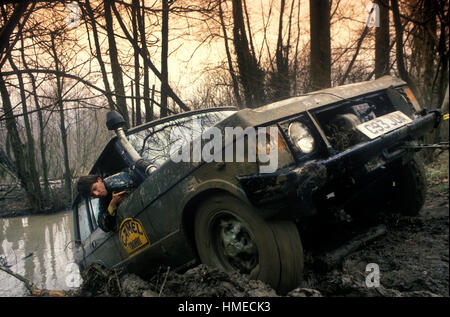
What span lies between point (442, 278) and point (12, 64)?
5668 millimetres

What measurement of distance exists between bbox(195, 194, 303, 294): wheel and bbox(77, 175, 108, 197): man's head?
3.84 ft

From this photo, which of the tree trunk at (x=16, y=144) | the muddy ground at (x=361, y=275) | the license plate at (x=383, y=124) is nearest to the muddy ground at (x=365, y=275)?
the muddy ground at (x=361, y=275)

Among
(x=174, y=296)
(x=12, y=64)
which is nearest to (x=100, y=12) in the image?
(x=12, y=64)

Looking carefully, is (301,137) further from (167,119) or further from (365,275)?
(167,119)

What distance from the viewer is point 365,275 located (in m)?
2.00

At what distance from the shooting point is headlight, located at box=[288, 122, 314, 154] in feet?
6.06

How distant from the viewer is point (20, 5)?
2721 millimetres

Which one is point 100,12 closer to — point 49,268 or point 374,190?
point 374,190

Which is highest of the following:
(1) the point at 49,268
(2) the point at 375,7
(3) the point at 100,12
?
(2) the point at 375,7

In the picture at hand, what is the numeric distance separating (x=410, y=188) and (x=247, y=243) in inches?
70.8

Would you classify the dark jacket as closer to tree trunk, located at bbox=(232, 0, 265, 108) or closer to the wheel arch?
the wheel arch

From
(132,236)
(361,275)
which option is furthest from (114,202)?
(361,275)

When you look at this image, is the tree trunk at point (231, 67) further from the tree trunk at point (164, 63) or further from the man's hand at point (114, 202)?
the man's hand at point (114, 202)
